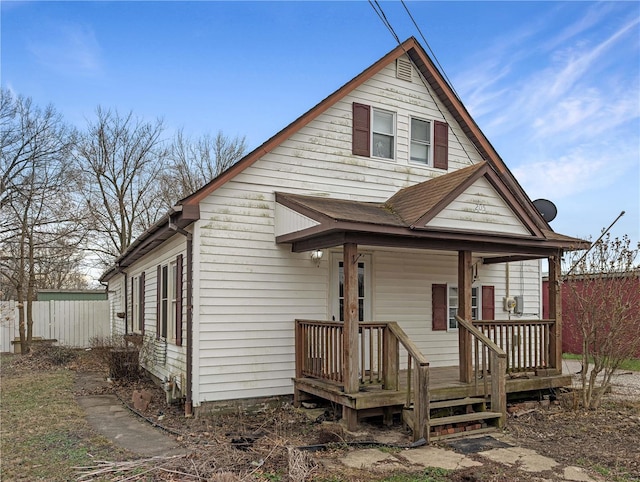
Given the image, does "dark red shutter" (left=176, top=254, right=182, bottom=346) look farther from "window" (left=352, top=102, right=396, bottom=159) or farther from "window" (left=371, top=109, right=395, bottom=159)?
"window" (left=371, top=109, right=395, bottom=159)

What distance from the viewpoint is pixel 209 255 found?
8.33 meters

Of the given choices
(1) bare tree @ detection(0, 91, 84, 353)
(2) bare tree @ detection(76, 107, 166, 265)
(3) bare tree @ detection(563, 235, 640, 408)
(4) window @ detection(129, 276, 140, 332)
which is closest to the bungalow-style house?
(3) bare tree @ detection(563, 235, 640, 408)

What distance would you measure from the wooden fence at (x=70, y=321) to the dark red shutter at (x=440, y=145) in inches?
627

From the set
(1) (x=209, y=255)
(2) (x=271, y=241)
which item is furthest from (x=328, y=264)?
(1) (x=209, y=255)

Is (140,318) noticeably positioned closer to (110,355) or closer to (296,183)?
(110,355)

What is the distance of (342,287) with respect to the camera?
31.1ft

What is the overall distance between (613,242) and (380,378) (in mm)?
4260

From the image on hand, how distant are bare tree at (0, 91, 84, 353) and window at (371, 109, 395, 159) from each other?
13561mm

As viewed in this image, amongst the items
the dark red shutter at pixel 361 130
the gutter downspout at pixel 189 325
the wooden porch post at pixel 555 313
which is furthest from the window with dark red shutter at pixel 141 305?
the wooden porch post at pixel 555 313

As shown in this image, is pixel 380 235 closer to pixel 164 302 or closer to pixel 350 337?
pixel 350 337

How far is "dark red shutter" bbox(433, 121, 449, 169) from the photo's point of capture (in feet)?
35.1

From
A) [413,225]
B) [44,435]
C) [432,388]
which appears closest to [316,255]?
[413,225]

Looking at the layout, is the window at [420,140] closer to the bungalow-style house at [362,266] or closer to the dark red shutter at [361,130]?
the bungalow-style house at [362,266]

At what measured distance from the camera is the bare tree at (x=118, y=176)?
2745 cm
